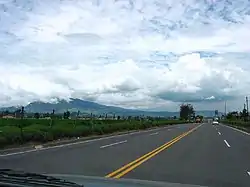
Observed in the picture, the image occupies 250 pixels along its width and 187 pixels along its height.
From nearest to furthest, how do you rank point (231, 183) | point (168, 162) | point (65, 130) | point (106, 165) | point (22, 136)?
point (231, 183)
point (106, 165)
point (168, 162)
point (22, 136)
point (65, 130)

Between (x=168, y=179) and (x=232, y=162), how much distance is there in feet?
18.1

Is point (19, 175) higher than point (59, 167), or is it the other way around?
point (19, 175)

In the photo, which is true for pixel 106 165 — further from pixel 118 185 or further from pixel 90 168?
pixel 118 185

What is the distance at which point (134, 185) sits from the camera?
16.0 ft

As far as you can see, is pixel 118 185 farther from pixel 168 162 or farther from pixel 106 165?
pixel 168 162

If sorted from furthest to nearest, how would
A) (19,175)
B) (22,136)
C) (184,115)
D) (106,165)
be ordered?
(184,115)
(22,136)
(106,165)
(19,175)

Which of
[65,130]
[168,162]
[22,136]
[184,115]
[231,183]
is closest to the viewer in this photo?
[231,183]

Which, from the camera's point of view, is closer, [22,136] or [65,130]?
[22,136]

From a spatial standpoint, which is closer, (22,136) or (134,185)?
(134,185)

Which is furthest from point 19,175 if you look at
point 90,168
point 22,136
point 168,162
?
point 22,136

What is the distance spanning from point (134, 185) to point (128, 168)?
369 inches

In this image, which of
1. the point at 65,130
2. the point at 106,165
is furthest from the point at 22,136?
the point at 106,165

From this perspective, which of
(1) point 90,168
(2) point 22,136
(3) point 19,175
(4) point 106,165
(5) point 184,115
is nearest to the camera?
(3) point 19,175

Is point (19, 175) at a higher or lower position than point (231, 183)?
higher
